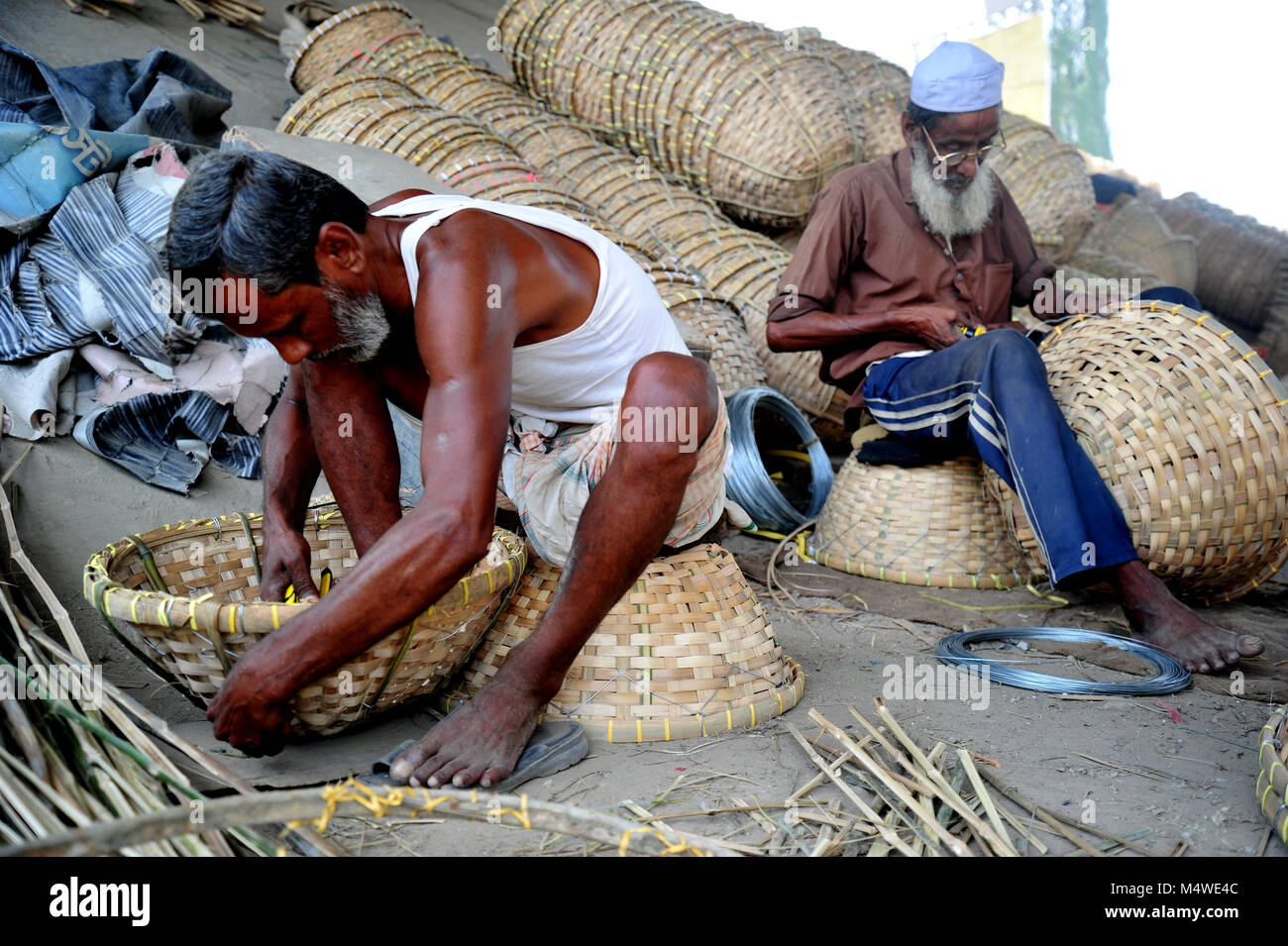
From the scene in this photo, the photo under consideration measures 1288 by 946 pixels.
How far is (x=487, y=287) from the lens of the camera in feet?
5.68

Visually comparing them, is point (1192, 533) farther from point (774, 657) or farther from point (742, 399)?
point (742, 399)

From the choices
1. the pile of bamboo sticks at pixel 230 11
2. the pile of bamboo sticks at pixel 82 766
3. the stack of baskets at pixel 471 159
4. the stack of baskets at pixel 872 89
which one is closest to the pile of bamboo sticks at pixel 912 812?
the pile of bamboo sticks at pixel 82 766

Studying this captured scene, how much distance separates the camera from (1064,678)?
Result: 2461mm

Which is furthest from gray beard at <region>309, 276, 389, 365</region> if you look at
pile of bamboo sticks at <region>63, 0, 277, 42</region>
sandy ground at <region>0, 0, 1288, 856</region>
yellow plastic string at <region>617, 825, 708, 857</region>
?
pile of bamboo sticks at <region>63, 0, 277, 42</region>

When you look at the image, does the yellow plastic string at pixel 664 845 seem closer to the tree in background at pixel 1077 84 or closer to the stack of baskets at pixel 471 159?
the stack of baskets at pixel 471 159

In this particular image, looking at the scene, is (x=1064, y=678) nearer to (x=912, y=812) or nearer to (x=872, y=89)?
(x=912, y=812)

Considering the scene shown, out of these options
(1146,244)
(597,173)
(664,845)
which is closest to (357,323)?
(664,845)

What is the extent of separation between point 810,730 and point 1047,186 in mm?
4214

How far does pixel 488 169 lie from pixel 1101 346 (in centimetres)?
225

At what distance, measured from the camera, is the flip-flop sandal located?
179 cm

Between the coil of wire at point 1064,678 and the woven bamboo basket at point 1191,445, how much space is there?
11.9 inches

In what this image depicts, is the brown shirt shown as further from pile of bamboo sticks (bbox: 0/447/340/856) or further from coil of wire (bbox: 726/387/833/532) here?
pile of bamboo sticks (bbox: 0/447/340/856)

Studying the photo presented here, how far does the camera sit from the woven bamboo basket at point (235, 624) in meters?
1.71

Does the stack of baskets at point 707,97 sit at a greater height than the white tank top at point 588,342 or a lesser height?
greater
